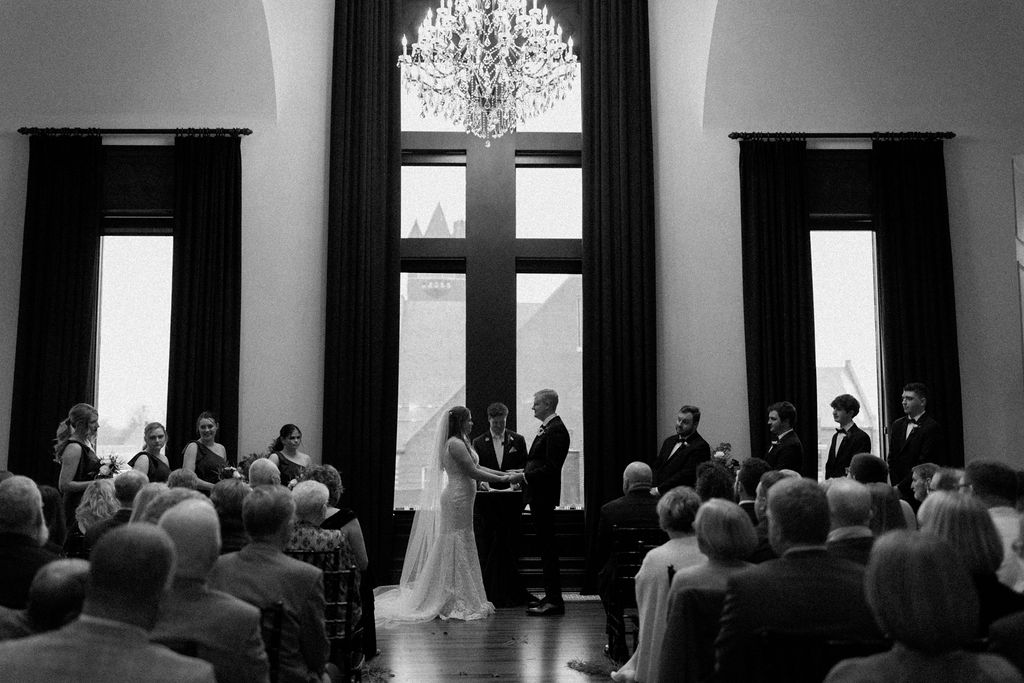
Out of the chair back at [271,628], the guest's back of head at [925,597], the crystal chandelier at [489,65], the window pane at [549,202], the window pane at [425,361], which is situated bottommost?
the chair back at [271,628]

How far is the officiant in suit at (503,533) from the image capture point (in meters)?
8.66

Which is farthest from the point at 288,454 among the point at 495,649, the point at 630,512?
the point at 630,512

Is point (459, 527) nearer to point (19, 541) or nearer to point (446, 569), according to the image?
point (446, 569)

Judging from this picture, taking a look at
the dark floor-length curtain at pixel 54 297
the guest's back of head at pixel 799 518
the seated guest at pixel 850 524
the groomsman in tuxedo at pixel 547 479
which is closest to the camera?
the guest's back of head at pixel 799 518

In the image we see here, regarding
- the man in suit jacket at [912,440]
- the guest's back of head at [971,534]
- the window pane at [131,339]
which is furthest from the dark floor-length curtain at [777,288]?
the guest's back of head at [971,534]

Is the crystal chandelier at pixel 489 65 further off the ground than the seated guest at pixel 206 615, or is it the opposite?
the crystal chandelier at pixel 489 65

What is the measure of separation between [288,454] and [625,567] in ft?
14.1

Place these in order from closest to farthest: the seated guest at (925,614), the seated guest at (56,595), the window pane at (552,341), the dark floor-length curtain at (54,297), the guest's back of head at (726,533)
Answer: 1. the seated guest at (925,614)
2. the seated guest at (56,595)
3. the guest's back of head at (726,533)
4. the dark floor-length curtain at (54,297)
5. the window pane at (552,341)

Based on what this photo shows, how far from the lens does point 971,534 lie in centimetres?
310

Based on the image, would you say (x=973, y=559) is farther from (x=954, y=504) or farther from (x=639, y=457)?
(x=639, y=457)

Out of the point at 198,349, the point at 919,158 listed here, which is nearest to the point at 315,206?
the point at 198,349

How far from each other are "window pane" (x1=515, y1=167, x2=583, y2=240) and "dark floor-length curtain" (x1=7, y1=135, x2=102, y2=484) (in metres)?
4.33

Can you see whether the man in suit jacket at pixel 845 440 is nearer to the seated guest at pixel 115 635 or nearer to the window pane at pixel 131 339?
the window pane at pixel 131 339

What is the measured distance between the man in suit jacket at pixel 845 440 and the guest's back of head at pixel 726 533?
5075 mm
